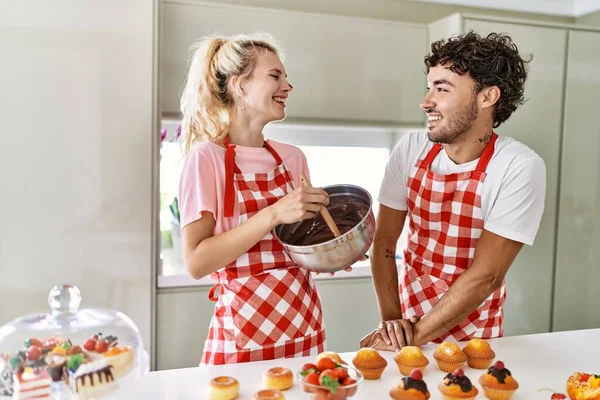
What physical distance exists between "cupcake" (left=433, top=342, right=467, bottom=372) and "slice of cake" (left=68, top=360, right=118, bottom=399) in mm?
677

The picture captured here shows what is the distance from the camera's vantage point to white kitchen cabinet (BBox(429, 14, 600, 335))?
270cm

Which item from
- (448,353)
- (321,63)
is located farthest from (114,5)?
(448,353)

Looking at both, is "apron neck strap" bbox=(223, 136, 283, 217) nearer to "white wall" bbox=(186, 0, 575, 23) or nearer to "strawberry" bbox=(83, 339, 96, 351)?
"strawberry" bbox=(83, 339, 96, 351)

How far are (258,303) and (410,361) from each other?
45cm

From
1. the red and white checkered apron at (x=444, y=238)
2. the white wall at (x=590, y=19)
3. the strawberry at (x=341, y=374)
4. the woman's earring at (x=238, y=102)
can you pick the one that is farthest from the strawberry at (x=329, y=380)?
the white wall at (x=590, y=19)

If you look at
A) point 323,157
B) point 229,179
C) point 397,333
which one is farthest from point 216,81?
point 323,157

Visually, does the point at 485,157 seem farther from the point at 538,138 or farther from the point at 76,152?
the point at 76,152

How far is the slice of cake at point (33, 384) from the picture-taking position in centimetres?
89

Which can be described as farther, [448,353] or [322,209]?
[322,209]

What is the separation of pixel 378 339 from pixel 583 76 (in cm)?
195

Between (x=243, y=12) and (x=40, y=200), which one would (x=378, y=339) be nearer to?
(x=40, y=200)

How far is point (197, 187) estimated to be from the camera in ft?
4.85

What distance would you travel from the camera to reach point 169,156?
8.98ft

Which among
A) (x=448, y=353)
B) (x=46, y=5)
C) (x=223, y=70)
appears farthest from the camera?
(x=46, y=5)
